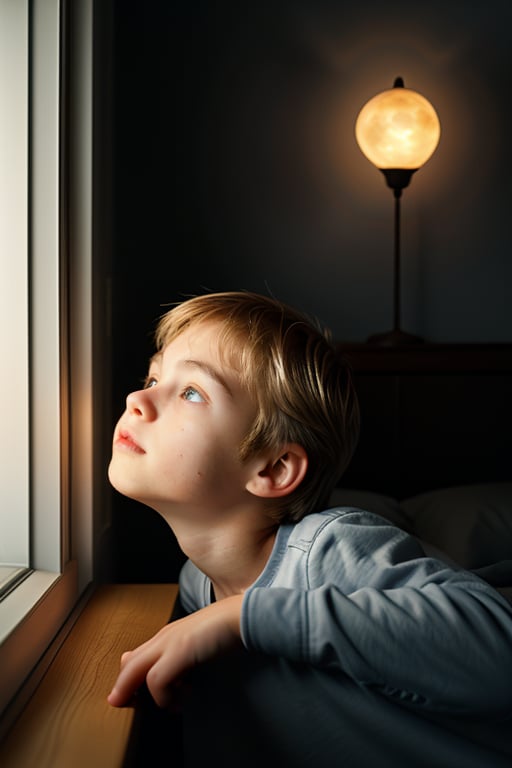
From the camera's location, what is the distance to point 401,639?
0.74 m

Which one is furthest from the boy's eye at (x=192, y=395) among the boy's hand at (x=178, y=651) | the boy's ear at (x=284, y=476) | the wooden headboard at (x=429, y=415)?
the wooden headboard at (x=429, y=415)

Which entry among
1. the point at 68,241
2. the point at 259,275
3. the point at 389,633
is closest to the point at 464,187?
the point at 259,275

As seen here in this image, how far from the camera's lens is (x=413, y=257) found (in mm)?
2152

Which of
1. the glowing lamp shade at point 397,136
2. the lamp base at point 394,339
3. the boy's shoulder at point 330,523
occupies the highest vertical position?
the glowing lamp shade at point 397,136

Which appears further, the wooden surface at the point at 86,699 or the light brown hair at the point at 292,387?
the light brown hair at the point at 292,387

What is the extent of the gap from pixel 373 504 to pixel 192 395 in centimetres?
81

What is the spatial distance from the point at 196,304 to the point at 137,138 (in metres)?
1.27

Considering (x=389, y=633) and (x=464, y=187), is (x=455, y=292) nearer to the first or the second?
(x=464, y=187)

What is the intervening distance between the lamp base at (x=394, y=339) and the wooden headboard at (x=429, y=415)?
0.04m

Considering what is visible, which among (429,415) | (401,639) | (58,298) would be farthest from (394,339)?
(401,639)

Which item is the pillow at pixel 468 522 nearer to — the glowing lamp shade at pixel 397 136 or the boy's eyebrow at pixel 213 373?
the glowing lamp shade at pixel 397 136

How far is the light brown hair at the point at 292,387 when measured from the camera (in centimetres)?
88

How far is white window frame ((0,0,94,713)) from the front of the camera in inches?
40.3

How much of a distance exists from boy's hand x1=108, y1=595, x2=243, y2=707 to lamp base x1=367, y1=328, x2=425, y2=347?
1221mm
